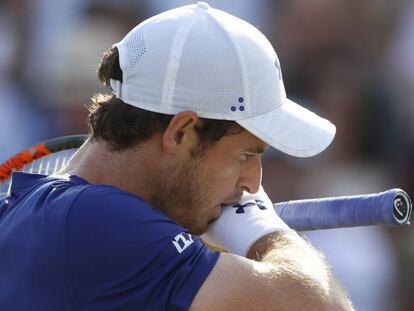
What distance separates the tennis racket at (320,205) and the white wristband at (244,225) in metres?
0.19

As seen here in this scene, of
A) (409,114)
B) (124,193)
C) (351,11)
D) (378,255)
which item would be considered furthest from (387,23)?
(124,193)

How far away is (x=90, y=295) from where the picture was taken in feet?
8.43

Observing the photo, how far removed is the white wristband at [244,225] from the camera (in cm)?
287

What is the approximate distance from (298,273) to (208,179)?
393 millimetres

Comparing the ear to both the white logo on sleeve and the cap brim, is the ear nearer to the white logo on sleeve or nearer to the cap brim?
the cap brim

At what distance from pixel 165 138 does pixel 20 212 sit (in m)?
0.45

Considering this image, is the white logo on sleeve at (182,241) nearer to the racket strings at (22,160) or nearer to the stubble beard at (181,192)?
the stubble beard at (181,192)

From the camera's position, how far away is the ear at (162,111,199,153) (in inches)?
111

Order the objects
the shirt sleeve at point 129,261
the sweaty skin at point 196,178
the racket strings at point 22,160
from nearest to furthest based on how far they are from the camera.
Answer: the shirt sleeve at point 129,261, the sweaty skin at point 196,178, the racket strings at point 22,160

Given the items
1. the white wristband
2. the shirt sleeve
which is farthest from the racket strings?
the shirt sleeve

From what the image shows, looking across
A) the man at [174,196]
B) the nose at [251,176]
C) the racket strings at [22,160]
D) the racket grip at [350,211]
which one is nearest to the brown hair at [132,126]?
the man at [174,196]

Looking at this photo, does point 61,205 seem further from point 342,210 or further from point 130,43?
point 342,210

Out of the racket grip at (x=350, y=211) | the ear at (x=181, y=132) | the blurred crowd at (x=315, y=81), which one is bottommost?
the blurred crowd at (x=315, y=81)

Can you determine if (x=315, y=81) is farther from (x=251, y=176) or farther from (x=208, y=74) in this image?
(x=208, y=74)
